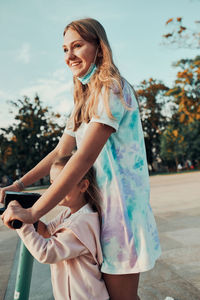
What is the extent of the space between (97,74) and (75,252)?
31.2 inches

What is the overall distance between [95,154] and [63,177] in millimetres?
159

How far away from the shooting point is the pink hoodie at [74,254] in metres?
1.23

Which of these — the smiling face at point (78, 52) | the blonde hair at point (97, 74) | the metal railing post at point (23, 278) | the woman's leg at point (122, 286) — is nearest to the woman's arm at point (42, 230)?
the metal railing post at point (23, 278)

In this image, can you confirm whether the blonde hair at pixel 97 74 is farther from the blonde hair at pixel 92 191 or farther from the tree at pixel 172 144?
the tree at pixel 172 144

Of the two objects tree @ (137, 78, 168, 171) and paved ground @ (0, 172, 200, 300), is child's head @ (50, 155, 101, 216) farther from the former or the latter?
tree @ (137, 78, 168, 171)

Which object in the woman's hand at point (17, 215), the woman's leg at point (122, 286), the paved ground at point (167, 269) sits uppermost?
the woman's hand at point (17, 215)

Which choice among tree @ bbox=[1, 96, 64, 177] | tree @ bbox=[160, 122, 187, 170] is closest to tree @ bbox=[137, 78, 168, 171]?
tree @ bbox=[160, 122, 187, 170]

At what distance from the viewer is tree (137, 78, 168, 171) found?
33750mm

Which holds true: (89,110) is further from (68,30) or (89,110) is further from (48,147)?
(48,147)

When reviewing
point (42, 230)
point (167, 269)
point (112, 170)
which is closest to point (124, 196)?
point (112, 170)

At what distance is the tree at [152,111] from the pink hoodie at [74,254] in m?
30.5

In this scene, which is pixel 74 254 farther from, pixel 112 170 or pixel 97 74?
pixel 97 74

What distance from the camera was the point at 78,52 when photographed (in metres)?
1.36

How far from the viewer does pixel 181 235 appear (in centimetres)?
416
